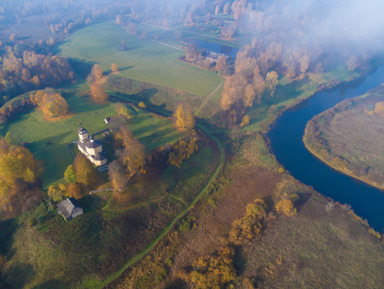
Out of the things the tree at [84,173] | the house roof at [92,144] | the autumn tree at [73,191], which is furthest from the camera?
the house roof at [92,144]

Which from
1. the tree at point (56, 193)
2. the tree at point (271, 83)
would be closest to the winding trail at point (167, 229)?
the tree at point (56, 193)

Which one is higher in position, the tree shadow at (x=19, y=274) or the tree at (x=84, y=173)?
the tree at (x=84, y=173)

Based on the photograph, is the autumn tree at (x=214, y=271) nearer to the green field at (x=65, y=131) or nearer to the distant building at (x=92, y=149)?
the distant building at (x=92, y=149)

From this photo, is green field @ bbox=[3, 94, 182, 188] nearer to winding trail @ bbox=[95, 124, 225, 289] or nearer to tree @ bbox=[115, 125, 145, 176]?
tree @ bbox=[115, 125, 145, 176]

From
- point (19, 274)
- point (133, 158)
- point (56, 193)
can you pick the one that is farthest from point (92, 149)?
point (19, 274)

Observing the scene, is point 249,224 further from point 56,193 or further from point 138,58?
point 138,58

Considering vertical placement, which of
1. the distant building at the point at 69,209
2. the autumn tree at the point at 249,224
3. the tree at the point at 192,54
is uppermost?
the tree at the point at 192,54

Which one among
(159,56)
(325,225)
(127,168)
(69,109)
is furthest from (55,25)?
(325,225)
